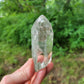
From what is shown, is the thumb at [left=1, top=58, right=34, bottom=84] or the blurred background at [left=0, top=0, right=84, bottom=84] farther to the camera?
the blurred background at [left=0, top=0, right=84, bottom=84]

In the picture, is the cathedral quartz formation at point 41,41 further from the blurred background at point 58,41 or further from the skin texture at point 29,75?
the blurred background at point 58,41

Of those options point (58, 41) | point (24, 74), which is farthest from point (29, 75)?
point (58, 41)

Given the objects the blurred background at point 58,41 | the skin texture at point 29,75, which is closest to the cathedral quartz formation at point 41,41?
the skin texture at point 29,75

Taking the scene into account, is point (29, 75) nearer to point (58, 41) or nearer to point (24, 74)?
point (24, 74)

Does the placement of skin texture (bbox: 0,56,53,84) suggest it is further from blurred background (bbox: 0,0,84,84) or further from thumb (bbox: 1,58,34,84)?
blurred background (bbox: 0,0,84,84)

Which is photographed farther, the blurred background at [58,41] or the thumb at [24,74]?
the blurred background at [58,41]

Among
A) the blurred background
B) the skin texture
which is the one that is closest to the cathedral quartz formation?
the skin texture

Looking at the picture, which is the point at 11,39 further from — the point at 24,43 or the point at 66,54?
the point at 66,54
